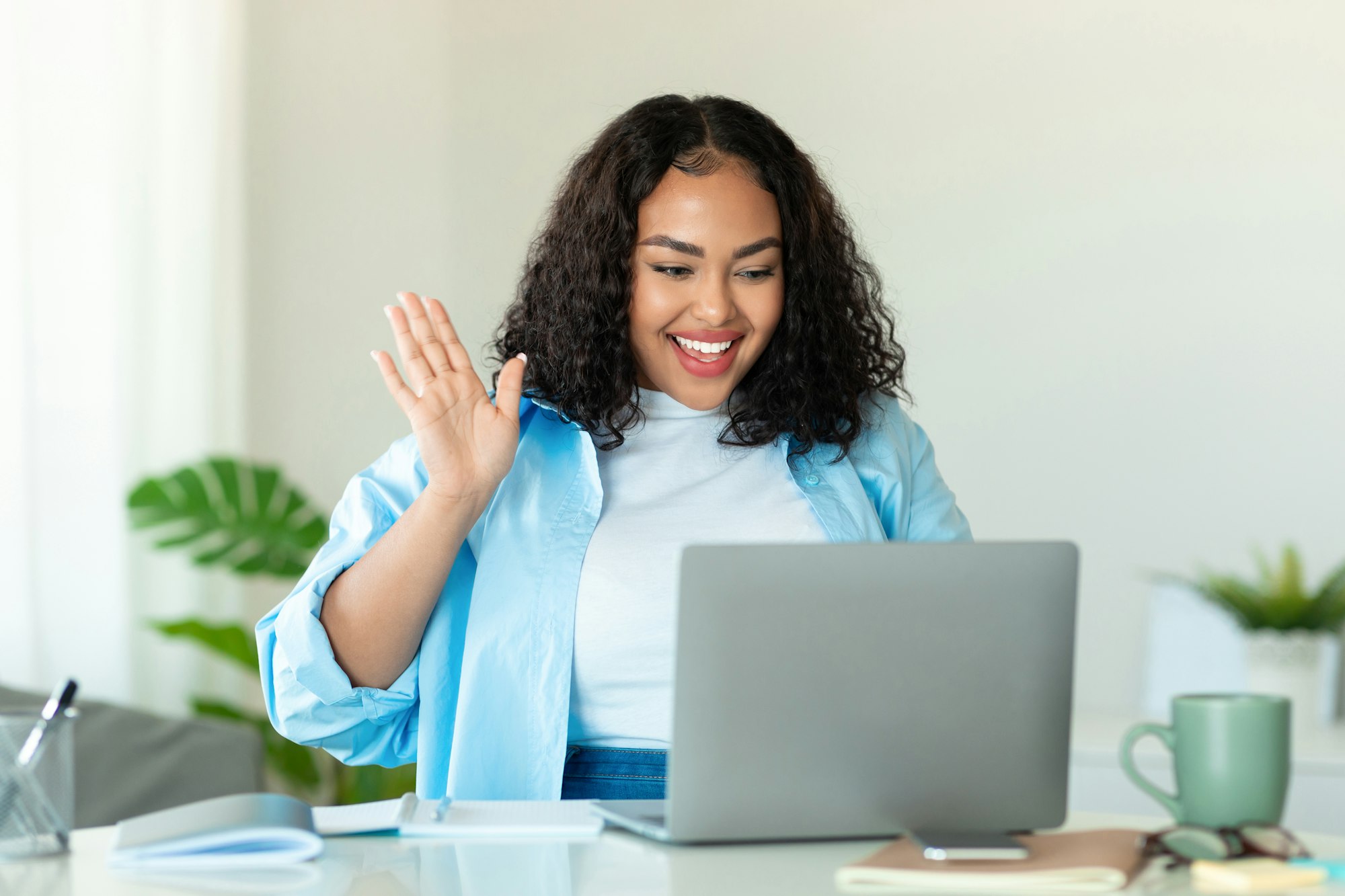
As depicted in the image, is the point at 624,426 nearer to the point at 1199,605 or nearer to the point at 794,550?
the point at 794,550

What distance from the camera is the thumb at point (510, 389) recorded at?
1416 millimetres

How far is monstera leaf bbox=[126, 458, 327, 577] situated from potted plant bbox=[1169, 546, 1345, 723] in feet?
6.57

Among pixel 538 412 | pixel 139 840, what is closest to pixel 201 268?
pixel 538 412

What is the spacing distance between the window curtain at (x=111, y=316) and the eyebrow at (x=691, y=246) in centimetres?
167

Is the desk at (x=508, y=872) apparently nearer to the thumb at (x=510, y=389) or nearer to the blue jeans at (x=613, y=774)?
the blue jeans at (x=613, y=774)

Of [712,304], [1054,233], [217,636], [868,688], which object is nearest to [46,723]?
[868,688]

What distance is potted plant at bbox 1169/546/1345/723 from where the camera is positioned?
261 centimetres

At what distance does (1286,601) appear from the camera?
2639 millimetres

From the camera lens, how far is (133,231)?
299 cm

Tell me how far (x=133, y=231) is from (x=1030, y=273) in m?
2.01

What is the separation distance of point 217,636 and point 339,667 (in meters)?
1.68

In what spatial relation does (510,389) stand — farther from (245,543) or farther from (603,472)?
(245,543)

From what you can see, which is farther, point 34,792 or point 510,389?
point 510,389

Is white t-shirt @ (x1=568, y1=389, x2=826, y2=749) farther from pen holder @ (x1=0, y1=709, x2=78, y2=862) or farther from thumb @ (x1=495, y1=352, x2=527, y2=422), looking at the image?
pen holder @ (x1=0, y1=709, x2=78, y2=862)
